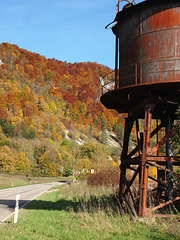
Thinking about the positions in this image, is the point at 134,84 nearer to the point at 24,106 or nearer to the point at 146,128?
the point at 146,128

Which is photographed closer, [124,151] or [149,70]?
[149,70]

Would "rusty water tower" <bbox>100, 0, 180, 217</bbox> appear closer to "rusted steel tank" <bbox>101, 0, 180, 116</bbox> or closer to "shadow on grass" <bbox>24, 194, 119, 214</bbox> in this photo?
"rusted steel tank" <bbox>101, 0, 180, 116</bbox>

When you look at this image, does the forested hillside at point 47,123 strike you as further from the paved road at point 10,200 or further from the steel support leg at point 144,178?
the steel support leg at point 144,178

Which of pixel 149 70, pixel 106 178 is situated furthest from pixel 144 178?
pixel 106 178

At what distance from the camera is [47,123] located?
12206 centimetres

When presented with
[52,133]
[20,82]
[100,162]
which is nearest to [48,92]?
[20,82]

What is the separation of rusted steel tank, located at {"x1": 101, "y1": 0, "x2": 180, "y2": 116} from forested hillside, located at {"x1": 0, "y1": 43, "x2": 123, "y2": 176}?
31.8 m

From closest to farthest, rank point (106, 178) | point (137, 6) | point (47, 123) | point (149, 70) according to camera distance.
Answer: point (149, 70) < point (137, 6) < point (106, 178) < point (47, 123)

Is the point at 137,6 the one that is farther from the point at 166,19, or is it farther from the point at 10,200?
the point at 10,200

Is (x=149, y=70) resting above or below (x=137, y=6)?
below

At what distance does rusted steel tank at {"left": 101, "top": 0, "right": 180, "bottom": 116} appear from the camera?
1069 centimetres

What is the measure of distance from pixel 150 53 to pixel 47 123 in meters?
113

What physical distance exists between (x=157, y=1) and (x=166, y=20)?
0.87m

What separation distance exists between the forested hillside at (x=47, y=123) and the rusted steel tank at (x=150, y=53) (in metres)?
31.8
